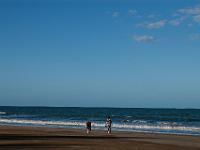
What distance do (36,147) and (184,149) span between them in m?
8.64

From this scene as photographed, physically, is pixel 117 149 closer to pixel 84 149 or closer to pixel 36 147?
pixel 84 149

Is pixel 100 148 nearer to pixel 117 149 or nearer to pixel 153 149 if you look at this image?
pixel 117 149

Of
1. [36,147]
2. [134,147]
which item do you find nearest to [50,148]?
[36,147]

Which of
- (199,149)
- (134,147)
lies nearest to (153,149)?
(134,147)

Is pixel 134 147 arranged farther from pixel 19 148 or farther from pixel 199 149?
pixel 19 148

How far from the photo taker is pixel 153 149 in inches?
1013

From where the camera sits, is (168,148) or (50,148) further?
(168,148)

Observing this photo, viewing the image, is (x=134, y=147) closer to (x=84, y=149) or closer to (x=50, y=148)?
(x=84, y=149)

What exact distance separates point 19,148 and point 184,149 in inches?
378

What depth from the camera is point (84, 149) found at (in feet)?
80.0

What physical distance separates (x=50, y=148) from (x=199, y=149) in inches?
352

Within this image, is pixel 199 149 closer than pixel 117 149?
No

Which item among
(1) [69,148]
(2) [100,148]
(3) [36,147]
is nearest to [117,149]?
(2) [100,148]

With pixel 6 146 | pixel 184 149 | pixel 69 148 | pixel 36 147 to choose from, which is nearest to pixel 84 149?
pixel 69 148
